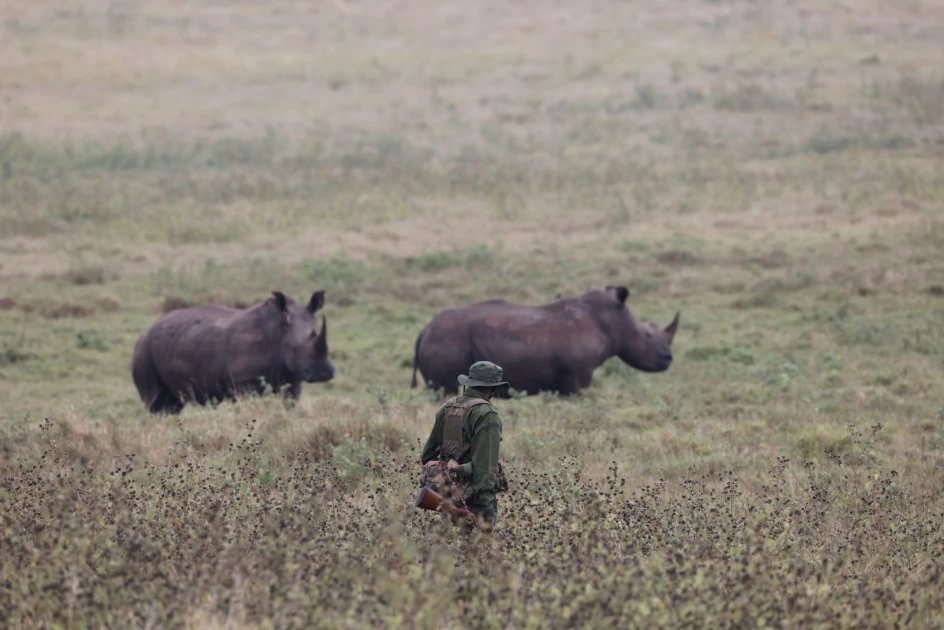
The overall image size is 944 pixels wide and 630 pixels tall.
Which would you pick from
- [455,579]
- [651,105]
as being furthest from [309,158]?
[455,579]

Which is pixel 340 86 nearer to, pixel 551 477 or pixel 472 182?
A: pixel 472 182

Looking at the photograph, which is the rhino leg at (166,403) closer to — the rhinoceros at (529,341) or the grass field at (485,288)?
the grass field at (485,288)

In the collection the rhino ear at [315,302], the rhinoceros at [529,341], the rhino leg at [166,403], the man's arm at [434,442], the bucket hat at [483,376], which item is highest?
the bucket hat at [483,376]

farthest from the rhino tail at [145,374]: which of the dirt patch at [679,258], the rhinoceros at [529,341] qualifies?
the dirt patch at [679,258]

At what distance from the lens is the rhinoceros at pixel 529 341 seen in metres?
13.0

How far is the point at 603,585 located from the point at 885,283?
14.3 m

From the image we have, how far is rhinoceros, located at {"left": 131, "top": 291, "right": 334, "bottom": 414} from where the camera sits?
41.4 ft

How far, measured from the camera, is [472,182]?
2925cm

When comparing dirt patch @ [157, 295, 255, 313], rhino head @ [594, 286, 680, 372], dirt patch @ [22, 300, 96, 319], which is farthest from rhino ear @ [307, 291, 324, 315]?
dirt patch @ [22, 300, 96, 319]

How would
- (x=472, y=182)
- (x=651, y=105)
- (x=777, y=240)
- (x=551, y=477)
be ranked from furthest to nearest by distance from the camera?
(x=651, y=105) < (x=472, y=182) < (x=777, y=240) < (x=551, y=477)

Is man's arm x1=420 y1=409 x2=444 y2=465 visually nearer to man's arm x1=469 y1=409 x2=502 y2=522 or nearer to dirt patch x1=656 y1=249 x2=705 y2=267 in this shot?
man's arm x1=469 y1=409 x2=502 y2=522

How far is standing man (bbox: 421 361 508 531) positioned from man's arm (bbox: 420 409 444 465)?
0.02 metres

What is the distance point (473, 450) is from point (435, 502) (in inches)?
13.2

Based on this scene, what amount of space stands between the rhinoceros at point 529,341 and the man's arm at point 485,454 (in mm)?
6594
